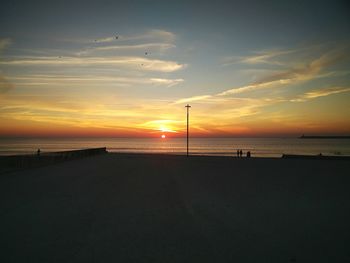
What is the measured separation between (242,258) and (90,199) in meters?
6.47

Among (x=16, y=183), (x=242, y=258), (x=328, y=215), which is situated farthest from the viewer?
(x=16, y=183)

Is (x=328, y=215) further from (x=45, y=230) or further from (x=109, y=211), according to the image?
(x=45, y=230)

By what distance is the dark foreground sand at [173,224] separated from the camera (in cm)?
516

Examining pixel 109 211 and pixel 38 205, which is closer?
pixel 109 211

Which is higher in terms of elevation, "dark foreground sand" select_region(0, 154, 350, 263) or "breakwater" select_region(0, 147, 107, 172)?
"breakwater" select_region(0, 147, 107, 172)

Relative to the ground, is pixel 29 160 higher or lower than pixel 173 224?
higher

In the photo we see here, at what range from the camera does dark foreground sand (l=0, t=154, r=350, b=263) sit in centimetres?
516

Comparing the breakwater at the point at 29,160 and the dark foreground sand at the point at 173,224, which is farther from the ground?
the breakwater at the point at 29,160

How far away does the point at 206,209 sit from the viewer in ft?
28.3

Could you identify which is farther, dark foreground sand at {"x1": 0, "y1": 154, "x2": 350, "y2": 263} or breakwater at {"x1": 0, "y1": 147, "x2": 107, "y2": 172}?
breakwater at {"x1": 0, "y1": 147, "x2": 107, "y2": 172}

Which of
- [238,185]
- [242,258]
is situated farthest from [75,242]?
[238,185]

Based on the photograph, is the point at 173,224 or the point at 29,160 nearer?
the point at 173,224

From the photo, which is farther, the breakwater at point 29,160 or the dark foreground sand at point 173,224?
the breakwater at point 29,160

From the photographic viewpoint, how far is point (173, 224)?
7008 millimetres
